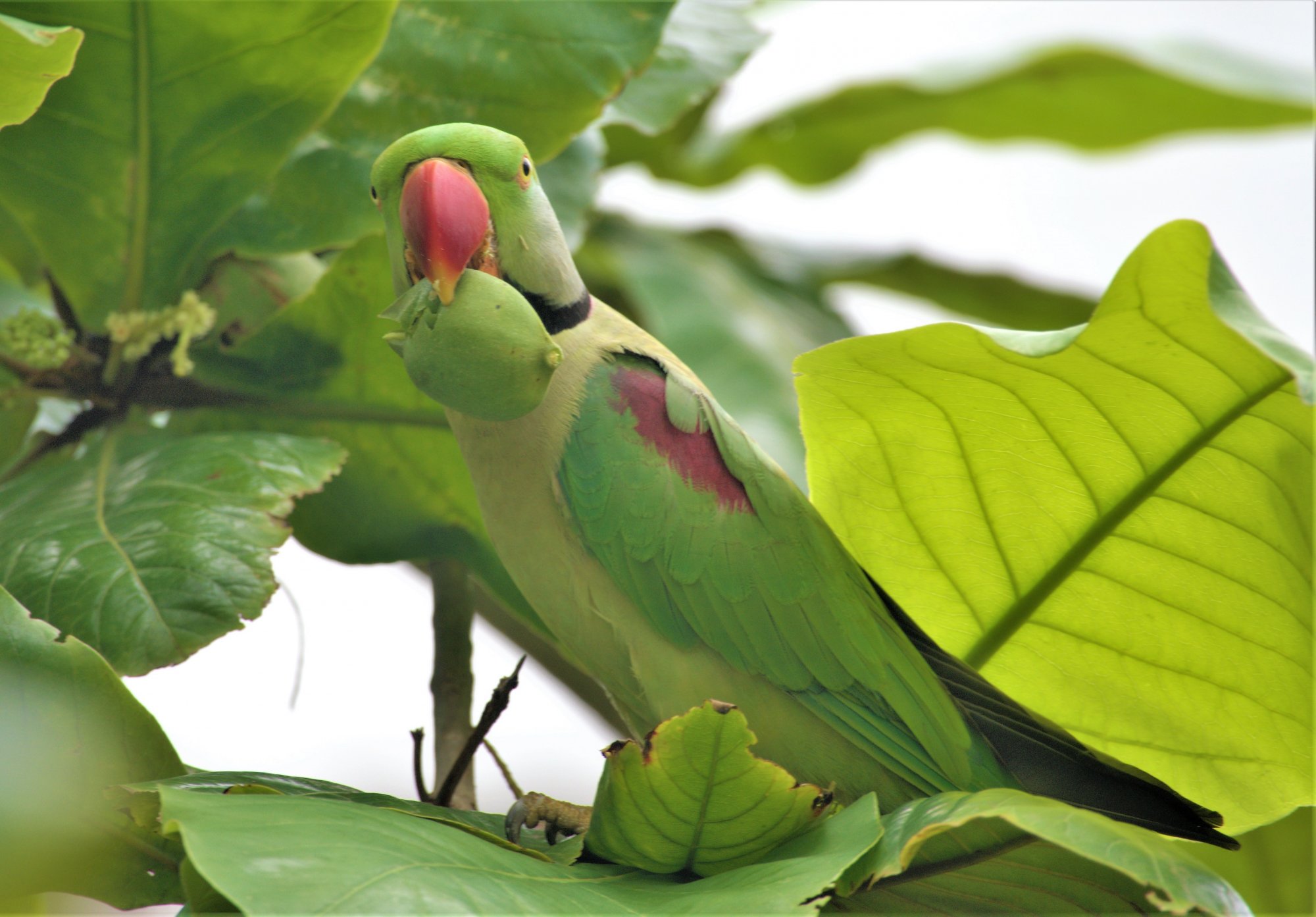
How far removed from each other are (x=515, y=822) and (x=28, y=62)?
0.59 meters

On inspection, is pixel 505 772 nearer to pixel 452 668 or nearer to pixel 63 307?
pixel 452 668

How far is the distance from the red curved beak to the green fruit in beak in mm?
18

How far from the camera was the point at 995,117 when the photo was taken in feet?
6.74

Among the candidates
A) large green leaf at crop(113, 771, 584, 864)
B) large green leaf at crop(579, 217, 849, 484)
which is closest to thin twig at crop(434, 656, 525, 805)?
large green leaf at crop(113, 771, 584, 864)

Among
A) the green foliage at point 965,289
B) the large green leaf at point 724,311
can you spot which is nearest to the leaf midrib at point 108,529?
the large green leaf at point 724,311

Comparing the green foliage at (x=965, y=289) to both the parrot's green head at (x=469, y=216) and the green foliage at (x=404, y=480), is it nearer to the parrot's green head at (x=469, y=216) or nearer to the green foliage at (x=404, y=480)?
the green foliage at (x=404, y=480)

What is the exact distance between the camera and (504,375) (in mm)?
664

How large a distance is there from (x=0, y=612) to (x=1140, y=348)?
722 mm

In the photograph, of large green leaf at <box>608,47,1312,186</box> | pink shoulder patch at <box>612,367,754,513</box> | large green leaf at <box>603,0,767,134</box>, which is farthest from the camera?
large green leaf at <box>608,47,1312,186</box>

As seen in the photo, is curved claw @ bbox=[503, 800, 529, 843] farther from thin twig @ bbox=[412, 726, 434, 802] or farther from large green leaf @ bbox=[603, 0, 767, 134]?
large green leaf @ bbox=[603, 0, 767, 134]

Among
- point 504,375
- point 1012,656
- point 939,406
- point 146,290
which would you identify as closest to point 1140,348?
point 939,406

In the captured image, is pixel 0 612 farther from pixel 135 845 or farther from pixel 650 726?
pixel 650 726

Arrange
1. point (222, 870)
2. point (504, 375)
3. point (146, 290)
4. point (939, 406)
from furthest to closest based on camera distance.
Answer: point (146, 290) → point (939, 406) → point (504, 375) → point (222, 870)

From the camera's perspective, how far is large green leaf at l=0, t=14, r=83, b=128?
27.3 inches
